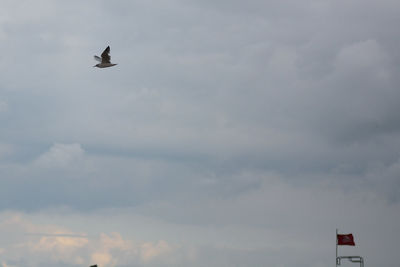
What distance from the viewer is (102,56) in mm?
173000

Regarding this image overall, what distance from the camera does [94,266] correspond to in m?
159

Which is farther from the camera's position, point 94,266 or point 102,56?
point 102,56

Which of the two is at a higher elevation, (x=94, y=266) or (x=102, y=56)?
(x=102, y=56)

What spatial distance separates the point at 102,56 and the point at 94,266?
4366 cm
